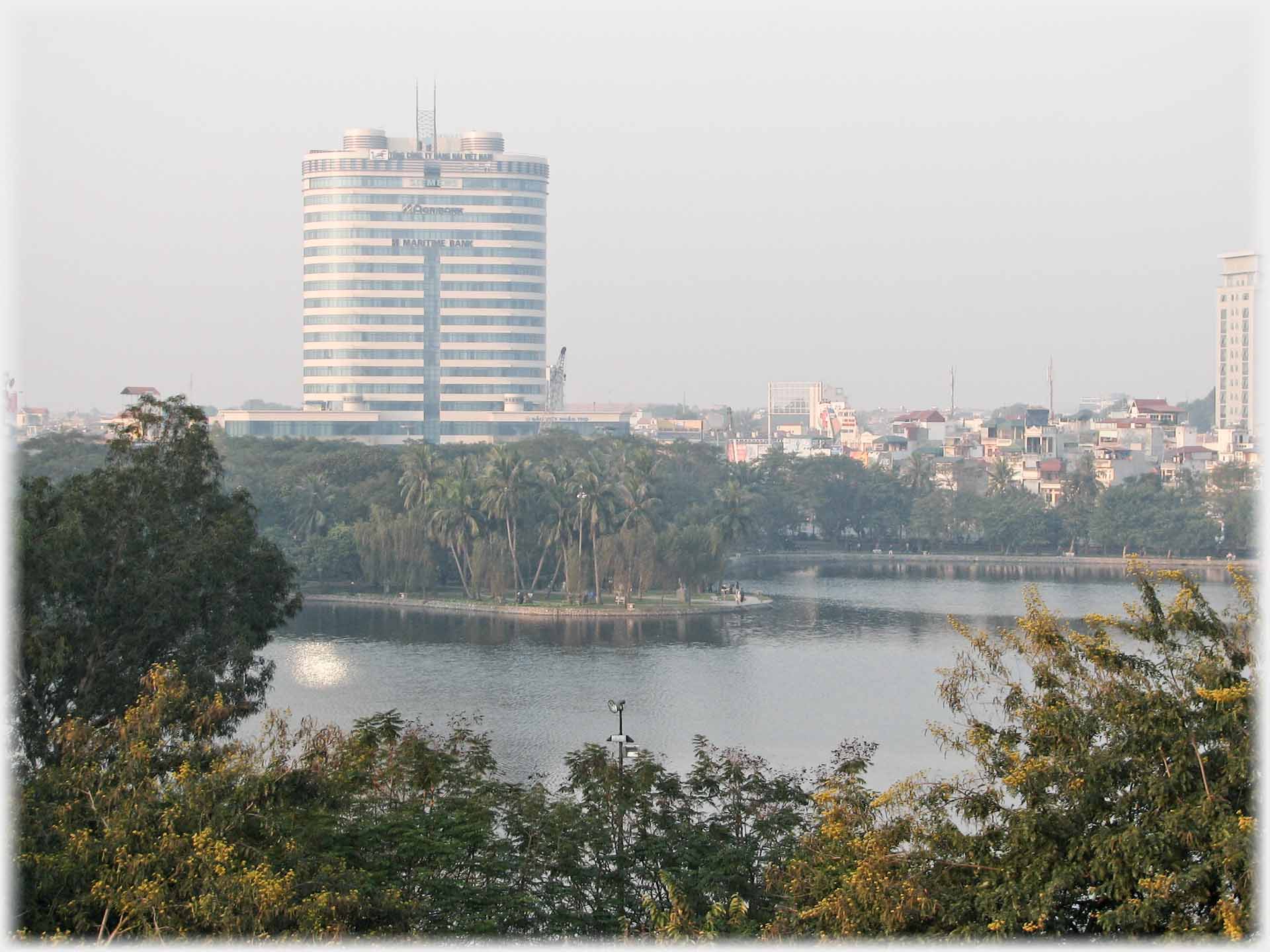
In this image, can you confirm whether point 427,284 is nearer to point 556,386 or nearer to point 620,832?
point 556,386

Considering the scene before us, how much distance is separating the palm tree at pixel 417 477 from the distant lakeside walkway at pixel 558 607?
2920 millimetres

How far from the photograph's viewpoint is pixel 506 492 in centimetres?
4328

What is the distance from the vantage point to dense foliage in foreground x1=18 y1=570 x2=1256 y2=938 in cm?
903

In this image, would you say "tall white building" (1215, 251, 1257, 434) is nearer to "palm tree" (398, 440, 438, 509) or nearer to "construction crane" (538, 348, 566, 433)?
"construction crane" (538, 348, 566, 433)

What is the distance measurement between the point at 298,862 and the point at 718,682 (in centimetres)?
2014

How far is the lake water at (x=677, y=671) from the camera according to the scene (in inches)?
960

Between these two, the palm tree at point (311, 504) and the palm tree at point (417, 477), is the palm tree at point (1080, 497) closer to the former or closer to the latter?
the palm tree at point (417, 477)

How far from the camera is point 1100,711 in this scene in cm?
961

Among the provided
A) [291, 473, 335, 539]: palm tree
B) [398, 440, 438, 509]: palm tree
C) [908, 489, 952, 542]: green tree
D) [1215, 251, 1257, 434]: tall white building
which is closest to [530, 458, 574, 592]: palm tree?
[398, 440, 438, 509]: palm tree

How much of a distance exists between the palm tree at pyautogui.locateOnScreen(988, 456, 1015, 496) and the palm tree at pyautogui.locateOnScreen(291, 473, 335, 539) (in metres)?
26.7

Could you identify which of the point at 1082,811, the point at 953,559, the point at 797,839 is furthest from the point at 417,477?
the point at 1082,811

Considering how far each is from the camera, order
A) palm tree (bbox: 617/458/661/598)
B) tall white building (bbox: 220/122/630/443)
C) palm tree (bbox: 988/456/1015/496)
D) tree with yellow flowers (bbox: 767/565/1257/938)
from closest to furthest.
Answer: tree with yellow flowers (bbox: 767/565/1257/938) → palm tree (bbox: 617/458/661/598) → palm tree (bbox: 988/456/1015/496) → tall white building (bbox: 220/122/630/443)

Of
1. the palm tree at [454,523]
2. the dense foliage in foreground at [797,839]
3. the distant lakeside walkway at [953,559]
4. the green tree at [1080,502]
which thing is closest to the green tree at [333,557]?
the palm tree at [454,523]

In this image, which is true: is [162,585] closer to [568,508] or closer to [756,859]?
[756,859]
